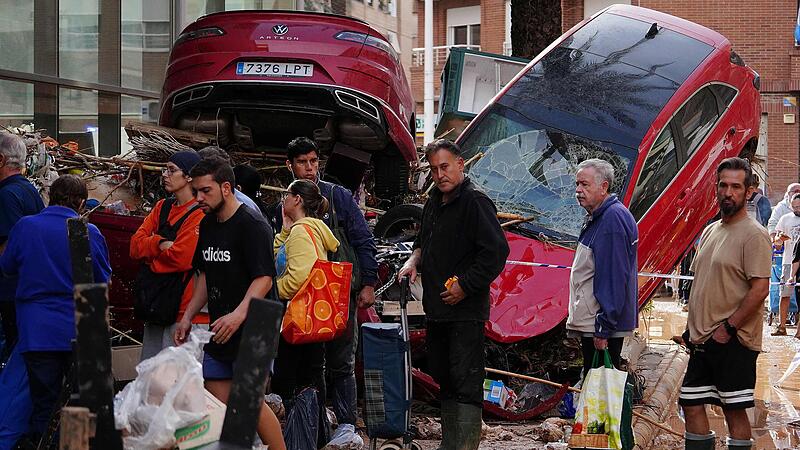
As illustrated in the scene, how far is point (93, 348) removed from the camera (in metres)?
3.50

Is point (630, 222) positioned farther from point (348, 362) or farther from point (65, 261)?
point (65, 261)

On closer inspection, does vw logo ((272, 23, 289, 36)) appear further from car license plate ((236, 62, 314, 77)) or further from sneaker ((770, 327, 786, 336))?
sneaker ((770, 327, 786, 336))

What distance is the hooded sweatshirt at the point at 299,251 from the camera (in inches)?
277

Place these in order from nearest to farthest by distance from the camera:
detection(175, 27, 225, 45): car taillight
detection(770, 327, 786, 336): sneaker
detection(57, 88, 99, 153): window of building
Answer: detection(175, 27, 225, 45): car taillight
detection(57, 88, 99, 153): window of building
detection(770, 327, 786, 336): sneaker

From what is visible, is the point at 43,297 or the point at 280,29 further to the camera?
the point at 280,29

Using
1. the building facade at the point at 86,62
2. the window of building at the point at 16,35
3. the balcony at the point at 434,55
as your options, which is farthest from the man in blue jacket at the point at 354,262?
the balcony at the point at 434,55

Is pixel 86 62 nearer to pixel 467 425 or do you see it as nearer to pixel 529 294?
pixel 529 294

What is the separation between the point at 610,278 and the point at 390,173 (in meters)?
3.78

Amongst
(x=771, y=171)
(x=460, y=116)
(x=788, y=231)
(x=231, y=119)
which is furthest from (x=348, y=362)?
(x=771, y=171)

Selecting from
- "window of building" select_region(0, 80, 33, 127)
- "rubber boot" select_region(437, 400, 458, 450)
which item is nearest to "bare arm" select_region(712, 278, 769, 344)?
"rubber boot" select_region(437, 400, 458, 450)

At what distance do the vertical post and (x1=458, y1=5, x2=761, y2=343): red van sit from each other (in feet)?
18.7

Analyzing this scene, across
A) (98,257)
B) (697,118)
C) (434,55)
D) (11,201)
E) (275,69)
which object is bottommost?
(98,257)

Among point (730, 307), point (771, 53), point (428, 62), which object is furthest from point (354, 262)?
point (428, 62)

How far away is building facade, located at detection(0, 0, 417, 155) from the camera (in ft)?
46.3
